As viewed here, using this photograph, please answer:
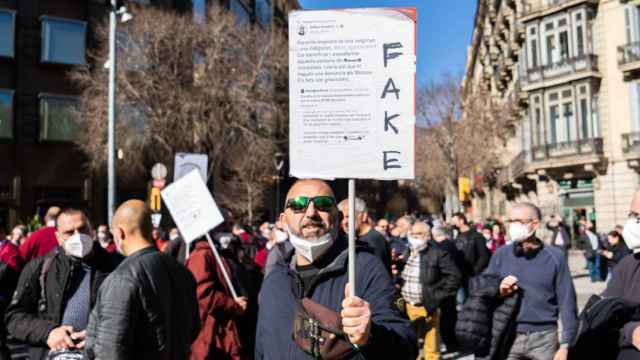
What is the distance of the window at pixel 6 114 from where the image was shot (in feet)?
83.4

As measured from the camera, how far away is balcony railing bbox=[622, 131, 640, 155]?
2850 cm

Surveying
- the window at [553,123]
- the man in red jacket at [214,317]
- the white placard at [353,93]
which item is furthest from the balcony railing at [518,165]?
the white placard at [353,93]

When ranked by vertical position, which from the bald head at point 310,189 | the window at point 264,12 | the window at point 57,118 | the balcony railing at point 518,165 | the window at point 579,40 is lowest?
the bald head at point 310,189

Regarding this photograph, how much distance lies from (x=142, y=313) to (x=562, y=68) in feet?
106

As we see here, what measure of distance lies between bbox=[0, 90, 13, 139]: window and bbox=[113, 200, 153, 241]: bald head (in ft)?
80.1

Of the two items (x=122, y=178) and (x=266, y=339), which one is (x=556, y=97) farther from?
(x=266, y=339)

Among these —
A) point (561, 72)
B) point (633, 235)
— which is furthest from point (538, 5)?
point (633, 235)

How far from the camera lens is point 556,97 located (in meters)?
32.9

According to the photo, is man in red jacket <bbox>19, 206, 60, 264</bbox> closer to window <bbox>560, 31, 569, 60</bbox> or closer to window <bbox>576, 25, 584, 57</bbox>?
window <bbox>576, 25, 584, 57</bbox>

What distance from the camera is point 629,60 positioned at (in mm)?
28859

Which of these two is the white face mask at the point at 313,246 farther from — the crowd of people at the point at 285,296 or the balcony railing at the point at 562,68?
the balcony railing at the point at 562,68

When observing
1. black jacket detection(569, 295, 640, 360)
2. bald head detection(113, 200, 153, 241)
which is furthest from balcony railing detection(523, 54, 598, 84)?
bald head detection(113, 200, 153, 241)

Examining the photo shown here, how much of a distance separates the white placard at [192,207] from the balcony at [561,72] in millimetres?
27848

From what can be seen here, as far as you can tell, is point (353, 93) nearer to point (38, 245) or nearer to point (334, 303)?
point (334, 303)
